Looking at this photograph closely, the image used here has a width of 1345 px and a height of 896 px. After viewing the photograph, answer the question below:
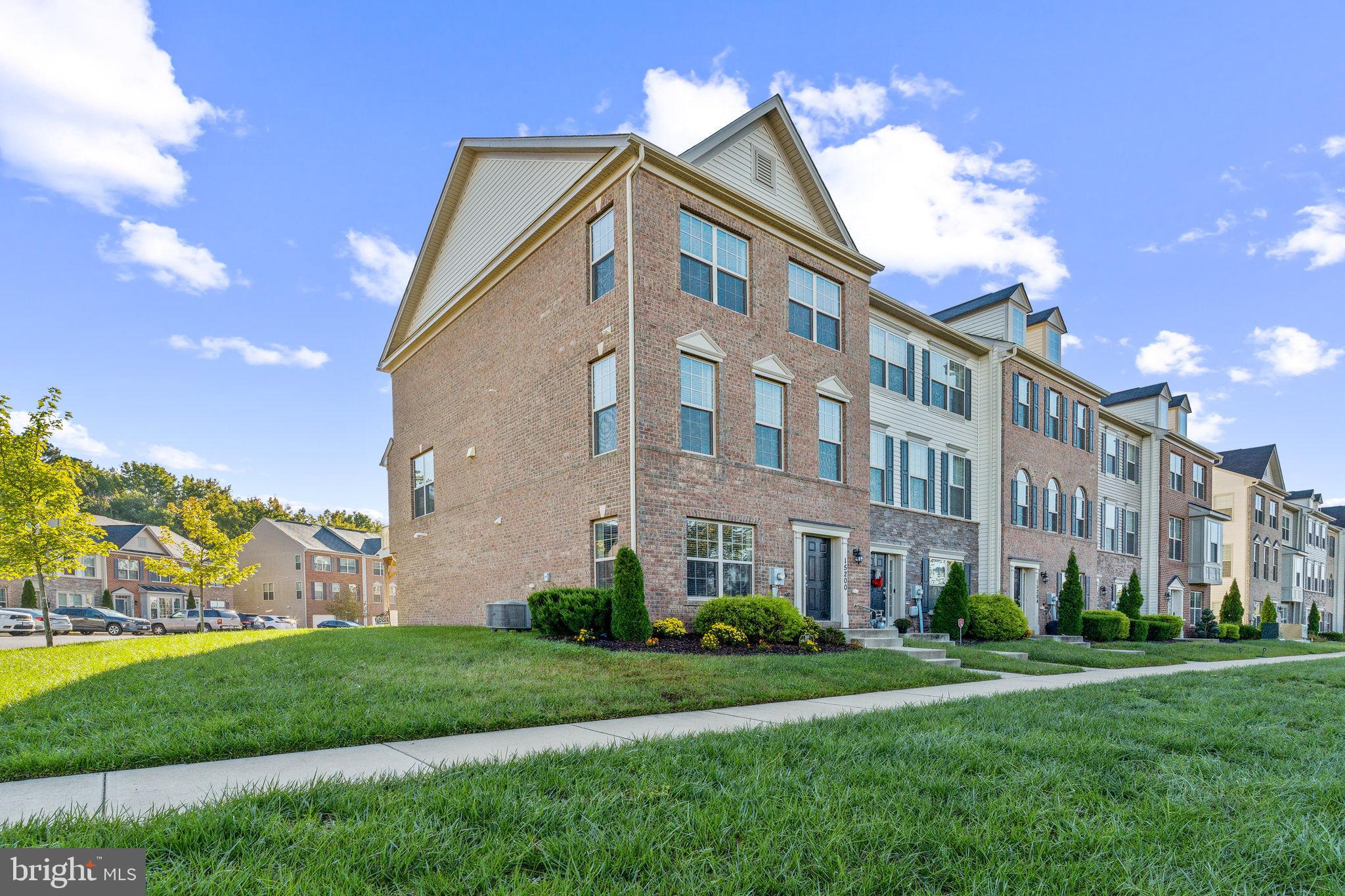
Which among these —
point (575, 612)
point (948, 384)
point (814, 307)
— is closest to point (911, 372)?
point (948, 384)

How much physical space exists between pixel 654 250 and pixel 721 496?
4.66 metres

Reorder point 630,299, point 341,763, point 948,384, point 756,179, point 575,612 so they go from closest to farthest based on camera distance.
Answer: point 341,763 → point 575,612 → point 630,299 → point 756,179 → point 948,384

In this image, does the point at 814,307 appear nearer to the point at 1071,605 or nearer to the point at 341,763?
the point at 1071,605

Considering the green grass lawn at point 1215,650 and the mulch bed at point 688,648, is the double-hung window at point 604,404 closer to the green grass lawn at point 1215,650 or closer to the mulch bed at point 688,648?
the mulch bed at point 688,648

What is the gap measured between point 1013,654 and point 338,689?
13.5m

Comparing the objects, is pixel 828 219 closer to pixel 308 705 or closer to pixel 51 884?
pixel 308 705

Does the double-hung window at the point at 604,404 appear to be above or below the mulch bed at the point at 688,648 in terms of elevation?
above

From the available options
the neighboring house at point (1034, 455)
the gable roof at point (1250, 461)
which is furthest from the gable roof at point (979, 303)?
the gable roof at point (1250, 461)

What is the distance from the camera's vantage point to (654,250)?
13.4 metres

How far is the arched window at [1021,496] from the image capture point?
23.1 m

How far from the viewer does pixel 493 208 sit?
59.3 ft

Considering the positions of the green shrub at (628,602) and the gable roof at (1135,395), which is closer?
the green shrub at (628,602)

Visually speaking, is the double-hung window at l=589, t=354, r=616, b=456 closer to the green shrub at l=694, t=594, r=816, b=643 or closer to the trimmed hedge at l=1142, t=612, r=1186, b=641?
the green shrub at l=694, t=594, r=816, b=643

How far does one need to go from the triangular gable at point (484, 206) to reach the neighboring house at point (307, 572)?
36.5 metres
